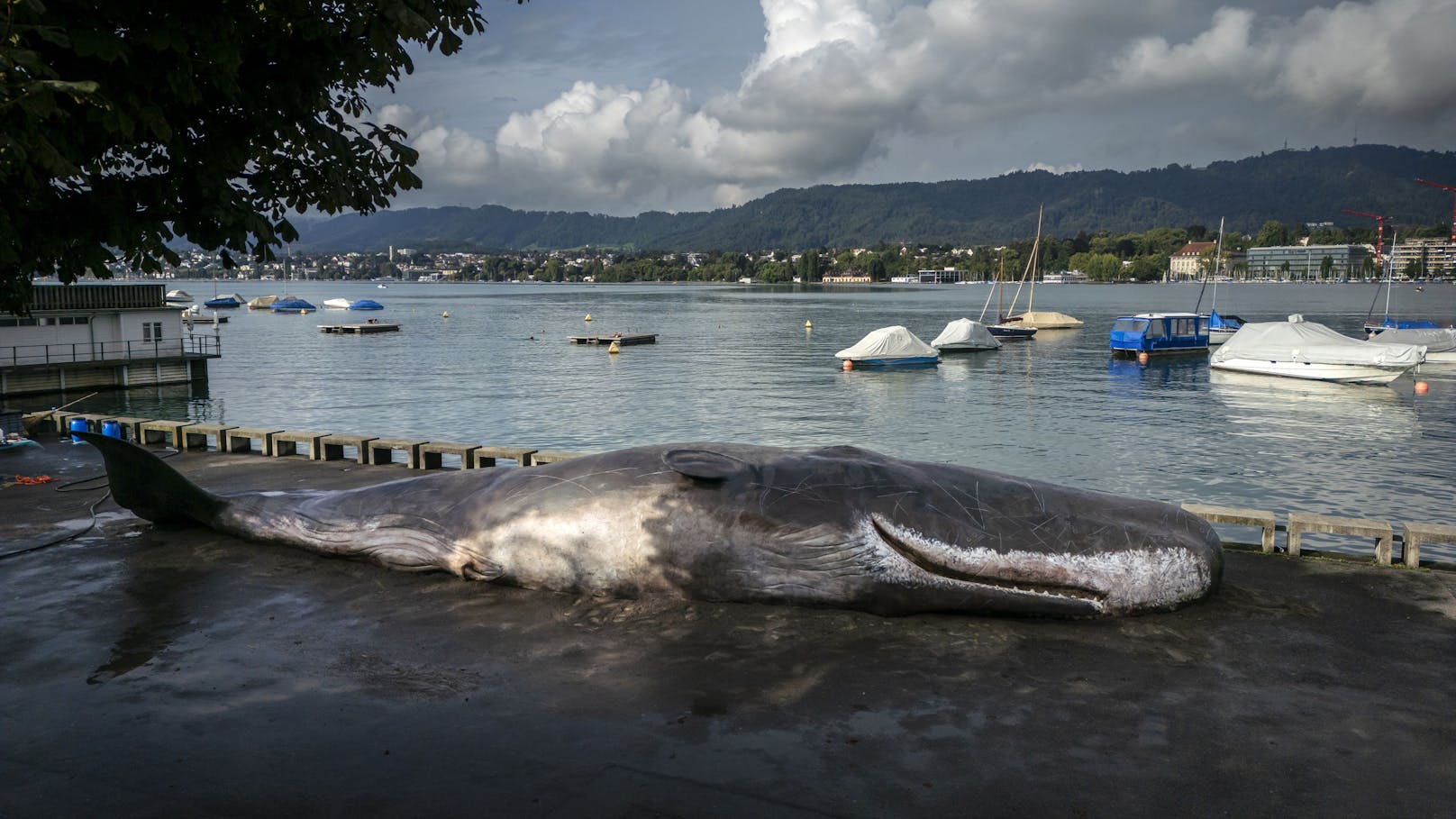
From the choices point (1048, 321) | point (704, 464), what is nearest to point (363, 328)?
point (1048, 321)

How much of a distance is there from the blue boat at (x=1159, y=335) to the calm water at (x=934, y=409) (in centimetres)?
134

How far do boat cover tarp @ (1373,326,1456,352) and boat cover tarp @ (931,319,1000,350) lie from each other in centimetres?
2727

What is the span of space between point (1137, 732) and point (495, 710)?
4963mm

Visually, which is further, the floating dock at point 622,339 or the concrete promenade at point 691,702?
the floating dock at point 622,339

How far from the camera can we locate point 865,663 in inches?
339

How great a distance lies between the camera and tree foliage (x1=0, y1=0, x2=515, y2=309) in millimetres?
5750

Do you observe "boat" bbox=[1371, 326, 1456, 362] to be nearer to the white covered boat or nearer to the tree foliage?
the white covered boat

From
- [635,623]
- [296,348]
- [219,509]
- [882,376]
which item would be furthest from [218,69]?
[296,348]

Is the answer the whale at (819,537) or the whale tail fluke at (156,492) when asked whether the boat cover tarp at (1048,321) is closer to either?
the whale at (819,537)

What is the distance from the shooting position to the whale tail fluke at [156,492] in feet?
40.4

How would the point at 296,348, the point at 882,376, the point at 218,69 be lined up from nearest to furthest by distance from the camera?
the point at 218,69 < the point at 882,376 < the point at 296,348

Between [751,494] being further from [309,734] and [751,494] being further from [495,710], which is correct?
[309,734]

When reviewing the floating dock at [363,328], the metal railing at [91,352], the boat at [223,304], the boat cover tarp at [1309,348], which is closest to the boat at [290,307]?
the boat at [223,304]

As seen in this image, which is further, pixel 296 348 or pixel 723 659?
pixel 296 348
